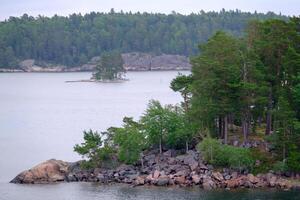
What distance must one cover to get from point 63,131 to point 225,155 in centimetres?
4569

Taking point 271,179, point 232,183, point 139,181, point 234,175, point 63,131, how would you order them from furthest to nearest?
point 63,131 → point 139,181 → point 234,175 → point 232,183 → point 271,179

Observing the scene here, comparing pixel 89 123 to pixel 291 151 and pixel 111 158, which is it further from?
pixel 291 151

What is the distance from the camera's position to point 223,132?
79375 mm

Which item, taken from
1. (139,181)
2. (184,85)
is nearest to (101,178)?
(139,181)

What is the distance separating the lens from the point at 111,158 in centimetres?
7606

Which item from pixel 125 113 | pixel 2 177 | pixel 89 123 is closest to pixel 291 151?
pixel 2 177

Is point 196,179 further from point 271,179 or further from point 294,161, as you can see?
point 294,161

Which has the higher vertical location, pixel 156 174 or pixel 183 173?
pixel 183 173

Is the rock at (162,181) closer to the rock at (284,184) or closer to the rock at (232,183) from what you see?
the rock at (232,183)

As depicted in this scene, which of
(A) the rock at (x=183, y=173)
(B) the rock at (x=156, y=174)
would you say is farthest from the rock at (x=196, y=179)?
(B) the rock at (x=156, y=174)

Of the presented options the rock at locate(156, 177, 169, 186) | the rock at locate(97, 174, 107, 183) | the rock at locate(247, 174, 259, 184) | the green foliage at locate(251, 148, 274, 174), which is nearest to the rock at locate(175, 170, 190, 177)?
the rock at locate(156, 177, 169, 186)

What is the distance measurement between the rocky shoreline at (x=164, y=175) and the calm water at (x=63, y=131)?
1.58 m

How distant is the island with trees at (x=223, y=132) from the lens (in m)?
70.4

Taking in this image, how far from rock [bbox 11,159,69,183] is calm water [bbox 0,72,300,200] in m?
1.57
